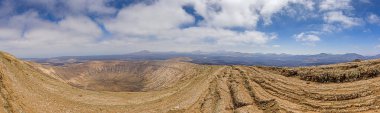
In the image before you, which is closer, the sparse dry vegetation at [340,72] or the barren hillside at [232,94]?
the barren hillside at [232,94]

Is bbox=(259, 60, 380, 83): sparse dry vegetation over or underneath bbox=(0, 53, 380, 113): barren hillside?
over

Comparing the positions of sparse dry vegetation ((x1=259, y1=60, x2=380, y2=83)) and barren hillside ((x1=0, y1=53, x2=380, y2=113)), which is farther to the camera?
sparse dry vegetation ((x1=259, y1=60, x2=380, y2=83))

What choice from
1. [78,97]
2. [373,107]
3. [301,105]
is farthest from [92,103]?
[373,107]

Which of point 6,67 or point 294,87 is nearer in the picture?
point 6,67

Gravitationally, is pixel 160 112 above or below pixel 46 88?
below

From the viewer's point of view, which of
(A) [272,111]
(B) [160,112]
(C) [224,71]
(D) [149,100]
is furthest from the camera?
(C) [224,71]


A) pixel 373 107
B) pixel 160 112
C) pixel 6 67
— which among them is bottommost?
pixel 160 112

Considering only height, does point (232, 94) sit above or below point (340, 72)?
below

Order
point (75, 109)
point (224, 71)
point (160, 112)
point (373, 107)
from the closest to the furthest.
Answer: point (373, 107) → point (75, 109) → point (160, 112) → point (224, 71)

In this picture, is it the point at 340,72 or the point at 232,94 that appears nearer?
the point at 340,72

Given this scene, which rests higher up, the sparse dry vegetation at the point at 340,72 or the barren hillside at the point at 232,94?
the sparse dry vegetation at the point at 340,72

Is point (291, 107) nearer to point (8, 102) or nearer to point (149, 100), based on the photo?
point (149, 100)
